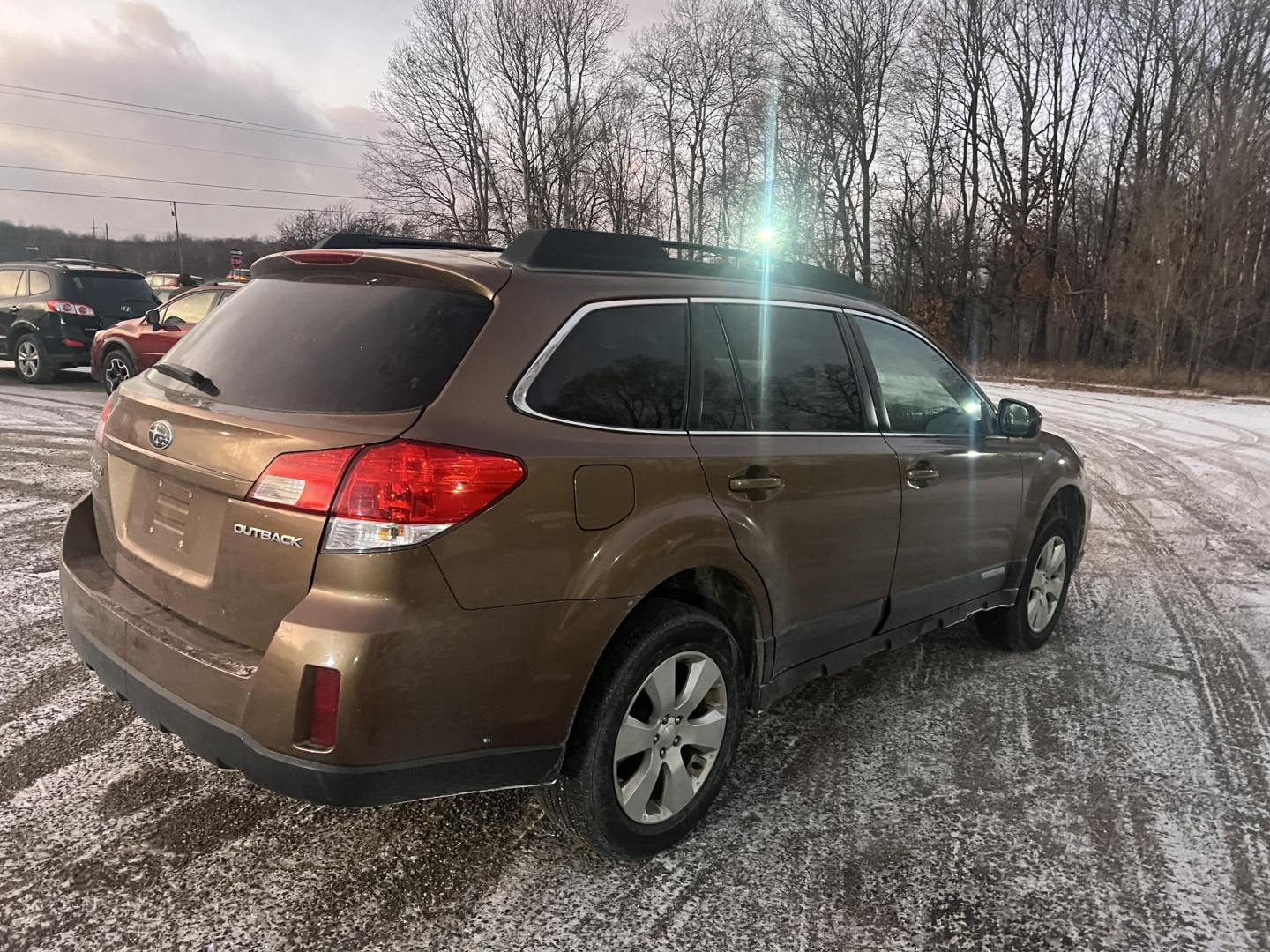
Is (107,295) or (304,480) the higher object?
(107,295)

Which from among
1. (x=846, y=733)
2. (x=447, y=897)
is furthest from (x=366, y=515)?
(x=846, y=733)

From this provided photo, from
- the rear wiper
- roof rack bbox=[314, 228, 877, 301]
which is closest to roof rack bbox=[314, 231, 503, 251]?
roof rack bbox=[314, 228, 877, 301]

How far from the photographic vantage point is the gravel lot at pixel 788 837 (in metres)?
2.28

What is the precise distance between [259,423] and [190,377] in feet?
1.90

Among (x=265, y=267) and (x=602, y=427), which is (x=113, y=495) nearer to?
(x=265, y=267)

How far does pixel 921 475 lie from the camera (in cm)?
348

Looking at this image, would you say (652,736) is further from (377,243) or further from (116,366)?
(116,366)

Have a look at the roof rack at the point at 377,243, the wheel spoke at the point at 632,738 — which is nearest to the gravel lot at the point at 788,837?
the wheel spoke at the point at 632,738

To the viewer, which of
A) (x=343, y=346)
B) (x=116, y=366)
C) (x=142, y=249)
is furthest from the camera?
(x=142, y=249)

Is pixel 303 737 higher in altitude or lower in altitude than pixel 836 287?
lower

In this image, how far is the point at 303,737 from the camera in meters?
2.02

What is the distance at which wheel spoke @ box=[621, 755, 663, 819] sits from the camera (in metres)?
2.47

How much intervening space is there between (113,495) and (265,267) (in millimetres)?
904

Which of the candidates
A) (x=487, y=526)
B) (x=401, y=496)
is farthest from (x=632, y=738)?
(x=401, y=496)
